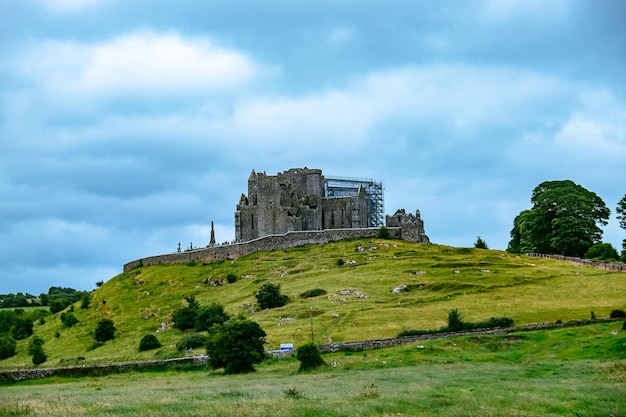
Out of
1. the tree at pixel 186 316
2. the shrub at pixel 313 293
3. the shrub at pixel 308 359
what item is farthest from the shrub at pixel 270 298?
the shrub at pixel 308 359

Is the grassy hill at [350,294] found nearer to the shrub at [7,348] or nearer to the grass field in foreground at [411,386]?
the shrub at [7,348]

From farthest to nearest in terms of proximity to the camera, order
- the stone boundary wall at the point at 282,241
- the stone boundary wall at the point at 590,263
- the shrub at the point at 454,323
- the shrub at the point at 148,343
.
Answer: the stone boundary wall at the point at 282,241
the stone boundary wall at the point at 590,263
the shrub at the point at 148,343
the shrub at the point at 454,323

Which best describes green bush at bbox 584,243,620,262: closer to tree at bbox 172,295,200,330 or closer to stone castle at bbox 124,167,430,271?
stone castle at bbox 124,167,430,271

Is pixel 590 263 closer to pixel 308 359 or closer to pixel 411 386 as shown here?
pixel 308 359

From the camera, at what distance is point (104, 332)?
84.3 meters

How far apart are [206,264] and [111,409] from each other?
85.6 m

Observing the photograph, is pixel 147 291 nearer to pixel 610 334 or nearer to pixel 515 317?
pixel 515 317

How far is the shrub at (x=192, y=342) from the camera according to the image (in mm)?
68250

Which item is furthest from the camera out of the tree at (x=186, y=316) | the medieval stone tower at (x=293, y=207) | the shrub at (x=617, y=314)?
the medieval stone tower at (x=293, y=207)

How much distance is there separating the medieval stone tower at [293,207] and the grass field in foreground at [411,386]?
65427 millimetres

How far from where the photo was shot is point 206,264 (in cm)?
11412

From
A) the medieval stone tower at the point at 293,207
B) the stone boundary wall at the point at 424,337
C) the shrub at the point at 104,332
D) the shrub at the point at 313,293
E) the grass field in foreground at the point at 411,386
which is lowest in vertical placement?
the grass field in foreground at the point at 411,386

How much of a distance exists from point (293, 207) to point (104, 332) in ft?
155

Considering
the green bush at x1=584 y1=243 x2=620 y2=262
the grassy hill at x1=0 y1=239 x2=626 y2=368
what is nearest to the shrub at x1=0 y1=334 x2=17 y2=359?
the grassy hill at x1=0 y1=239 x2=626 y2=368
